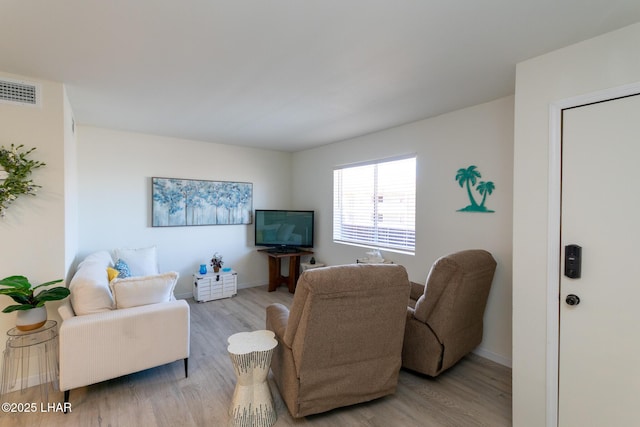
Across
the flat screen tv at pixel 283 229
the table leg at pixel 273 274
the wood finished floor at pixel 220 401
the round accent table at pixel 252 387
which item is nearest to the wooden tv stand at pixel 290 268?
the table leg at pixel 273 274

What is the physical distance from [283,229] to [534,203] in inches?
153

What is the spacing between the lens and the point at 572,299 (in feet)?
5.98

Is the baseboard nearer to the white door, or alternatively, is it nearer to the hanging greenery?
the white door

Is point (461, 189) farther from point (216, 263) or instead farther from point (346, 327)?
point (216, 263)

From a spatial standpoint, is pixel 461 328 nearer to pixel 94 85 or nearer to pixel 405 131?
pixel 405 131

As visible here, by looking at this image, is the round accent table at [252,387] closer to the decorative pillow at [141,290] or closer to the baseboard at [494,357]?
the decorative pillow at [141,290]

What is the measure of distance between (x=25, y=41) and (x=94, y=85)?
69 centimetres

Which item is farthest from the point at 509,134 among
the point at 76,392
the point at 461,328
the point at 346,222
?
the point at 76,392

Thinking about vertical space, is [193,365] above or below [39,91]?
below

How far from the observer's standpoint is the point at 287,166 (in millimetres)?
5820

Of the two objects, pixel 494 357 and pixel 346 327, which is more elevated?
pixel 346 327

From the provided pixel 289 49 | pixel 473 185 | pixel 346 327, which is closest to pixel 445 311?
pixel 346 327

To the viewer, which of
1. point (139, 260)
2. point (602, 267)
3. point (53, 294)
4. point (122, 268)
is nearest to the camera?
point (602, 267)

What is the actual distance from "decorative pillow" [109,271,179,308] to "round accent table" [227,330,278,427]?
3.02ft
